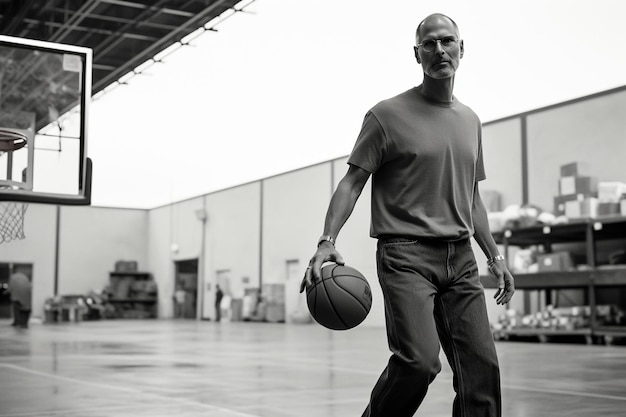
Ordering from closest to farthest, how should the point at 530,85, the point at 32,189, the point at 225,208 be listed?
1. the point at 32,189
2. the point at 530,85
3. the point at 225,208

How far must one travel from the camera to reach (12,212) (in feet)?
33.1

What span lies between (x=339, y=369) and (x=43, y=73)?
450cm

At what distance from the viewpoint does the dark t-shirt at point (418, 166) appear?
10.4 ft

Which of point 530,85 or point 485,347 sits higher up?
point 530,85

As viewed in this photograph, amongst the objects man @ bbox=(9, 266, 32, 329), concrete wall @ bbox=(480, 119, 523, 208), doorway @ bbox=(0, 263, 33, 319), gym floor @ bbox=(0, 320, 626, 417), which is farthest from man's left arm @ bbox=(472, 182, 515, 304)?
doorway @ bbox=(0, 263, 33, 319)

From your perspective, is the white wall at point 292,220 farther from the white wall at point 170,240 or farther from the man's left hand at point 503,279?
the man's left hand at point 503,279

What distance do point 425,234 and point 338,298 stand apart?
0.42 metres

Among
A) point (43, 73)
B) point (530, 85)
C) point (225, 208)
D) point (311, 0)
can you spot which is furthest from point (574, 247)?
point (225, 208)

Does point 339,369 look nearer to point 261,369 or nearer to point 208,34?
point 261,369

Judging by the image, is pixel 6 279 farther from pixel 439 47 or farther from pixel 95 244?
pixel 439 47

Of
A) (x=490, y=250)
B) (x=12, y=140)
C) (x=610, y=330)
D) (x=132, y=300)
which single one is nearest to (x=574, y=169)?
(x=610, y=330)

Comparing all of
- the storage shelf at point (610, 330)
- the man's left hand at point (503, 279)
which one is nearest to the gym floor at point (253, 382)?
the storage shelf at point (610, 330)

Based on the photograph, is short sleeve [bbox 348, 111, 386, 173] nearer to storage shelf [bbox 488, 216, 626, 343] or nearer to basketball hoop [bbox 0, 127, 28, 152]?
basketball hoop [bbox 0, 127, 28, 152]

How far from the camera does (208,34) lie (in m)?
20.8
